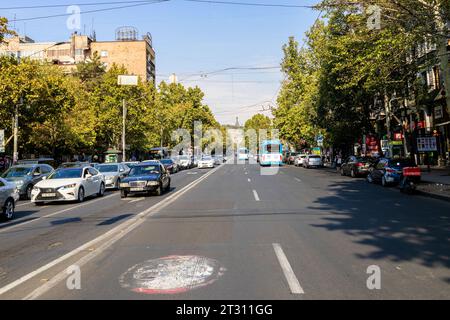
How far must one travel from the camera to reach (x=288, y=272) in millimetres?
6000

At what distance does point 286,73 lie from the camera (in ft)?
201

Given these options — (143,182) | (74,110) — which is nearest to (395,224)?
(143,182)

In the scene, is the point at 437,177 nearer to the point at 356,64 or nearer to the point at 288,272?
the point at 356,64

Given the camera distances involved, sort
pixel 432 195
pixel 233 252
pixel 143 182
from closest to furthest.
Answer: pixel 233 252
pixel 432 195
pixel 143 182

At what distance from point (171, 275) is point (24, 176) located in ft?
55.9

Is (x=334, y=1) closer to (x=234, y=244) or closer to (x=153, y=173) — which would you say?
(x=153, y=173)

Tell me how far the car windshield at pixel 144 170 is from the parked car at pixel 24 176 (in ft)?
17.6

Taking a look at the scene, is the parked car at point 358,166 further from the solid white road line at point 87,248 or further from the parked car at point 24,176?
the parked car at point 24,176

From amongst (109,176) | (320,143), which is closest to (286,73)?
(320,143)

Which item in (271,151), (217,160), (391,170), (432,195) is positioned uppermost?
(271,151)

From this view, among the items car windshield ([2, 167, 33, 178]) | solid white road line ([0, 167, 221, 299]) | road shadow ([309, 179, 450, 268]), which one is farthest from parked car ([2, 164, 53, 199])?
road shadow ([309, 179, 450, 268])

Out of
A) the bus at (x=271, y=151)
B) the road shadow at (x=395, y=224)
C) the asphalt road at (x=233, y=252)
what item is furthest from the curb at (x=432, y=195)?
the bus at (x=271, y=151)

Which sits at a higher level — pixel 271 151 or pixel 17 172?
pixel 271 151

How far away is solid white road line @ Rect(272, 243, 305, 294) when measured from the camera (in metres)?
5.23
